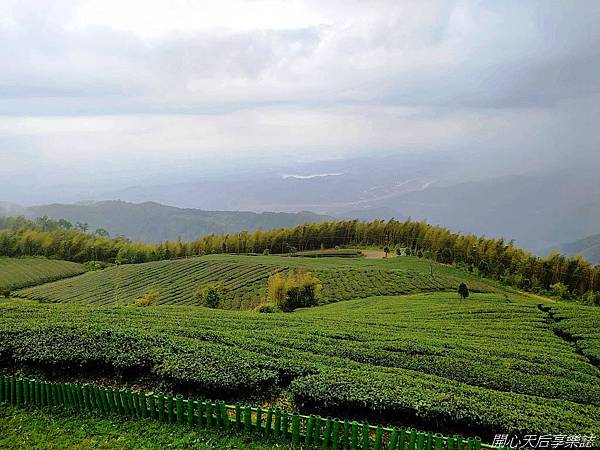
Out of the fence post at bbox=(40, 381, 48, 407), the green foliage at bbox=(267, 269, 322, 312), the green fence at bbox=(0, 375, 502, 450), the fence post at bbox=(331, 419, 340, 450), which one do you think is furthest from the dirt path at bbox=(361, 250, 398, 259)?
the fence post at bbox=(40, 381, 48, 407)

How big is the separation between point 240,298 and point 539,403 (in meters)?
29.2

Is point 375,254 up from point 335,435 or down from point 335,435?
up

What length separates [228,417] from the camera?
11398 millimetres

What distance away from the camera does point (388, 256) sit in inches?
2264

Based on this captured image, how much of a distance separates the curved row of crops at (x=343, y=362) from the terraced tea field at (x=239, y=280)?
1637cm

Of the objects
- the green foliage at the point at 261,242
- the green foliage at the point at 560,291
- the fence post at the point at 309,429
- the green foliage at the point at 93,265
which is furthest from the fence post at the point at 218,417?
the green foliage at the point at 93,265

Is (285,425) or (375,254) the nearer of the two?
Answer: (285,425)

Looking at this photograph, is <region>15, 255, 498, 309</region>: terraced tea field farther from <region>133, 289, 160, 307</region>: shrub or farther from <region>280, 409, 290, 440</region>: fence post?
<region>280, 409, 290, 440</region>: fence post

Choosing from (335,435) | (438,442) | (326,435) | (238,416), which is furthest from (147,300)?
(438,442)

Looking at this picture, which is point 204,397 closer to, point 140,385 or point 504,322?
point 140,385

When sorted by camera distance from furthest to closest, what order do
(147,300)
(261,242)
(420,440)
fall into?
1. (261,242)
2. (147,300)
3. (420,440)

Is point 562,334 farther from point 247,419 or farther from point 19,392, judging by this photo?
point 19,392

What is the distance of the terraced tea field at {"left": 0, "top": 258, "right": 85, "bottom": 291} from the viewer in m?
48.4

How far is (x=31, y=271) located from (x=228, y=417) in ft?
169
